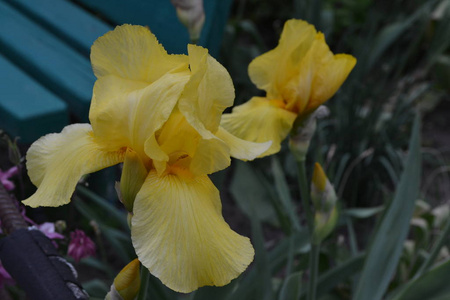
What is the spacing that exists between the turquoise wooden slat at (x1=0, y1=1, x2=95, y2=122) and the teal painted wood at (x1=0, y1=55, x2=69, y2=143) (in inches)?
2.5

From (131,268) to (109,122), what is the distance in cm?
15

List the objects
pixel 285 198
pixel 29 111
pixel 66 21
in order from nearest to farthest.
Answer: pixel 29 111 → pixel 285 198 → pixel 66 21

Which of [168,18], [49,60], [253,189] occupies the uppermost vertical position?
[168,18]

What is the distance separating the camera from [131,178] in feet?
1.78

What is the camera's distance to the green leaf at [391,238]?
1042 millimetres

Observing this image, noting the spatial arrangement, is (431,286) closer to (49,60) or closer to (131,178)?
(131,178)

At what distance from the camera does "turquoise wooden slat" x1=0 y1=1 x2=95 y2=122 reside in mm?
1505

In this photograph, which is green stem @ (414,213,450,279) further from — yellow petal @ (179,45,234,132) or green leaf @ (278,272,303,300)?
yellow petal @ (179,45,234,132)

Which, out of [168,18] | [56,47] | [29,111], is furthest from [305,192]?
[56,47]

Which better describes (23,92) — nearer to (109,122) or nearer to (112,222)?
(112,222)

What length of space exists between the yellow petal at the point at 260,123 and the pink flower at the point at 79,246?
294 mm

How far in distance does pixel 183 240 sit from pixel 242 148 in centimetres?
16

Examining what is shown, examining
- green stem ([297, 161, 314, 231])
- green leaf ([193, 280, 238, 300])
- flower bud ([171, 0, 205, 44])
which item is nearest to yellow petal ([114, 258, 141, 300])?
green leaf ([193, 280, 238, 300])

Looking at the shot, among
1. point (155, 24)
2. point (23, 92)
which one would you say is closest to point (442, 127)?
point (155, 24)
